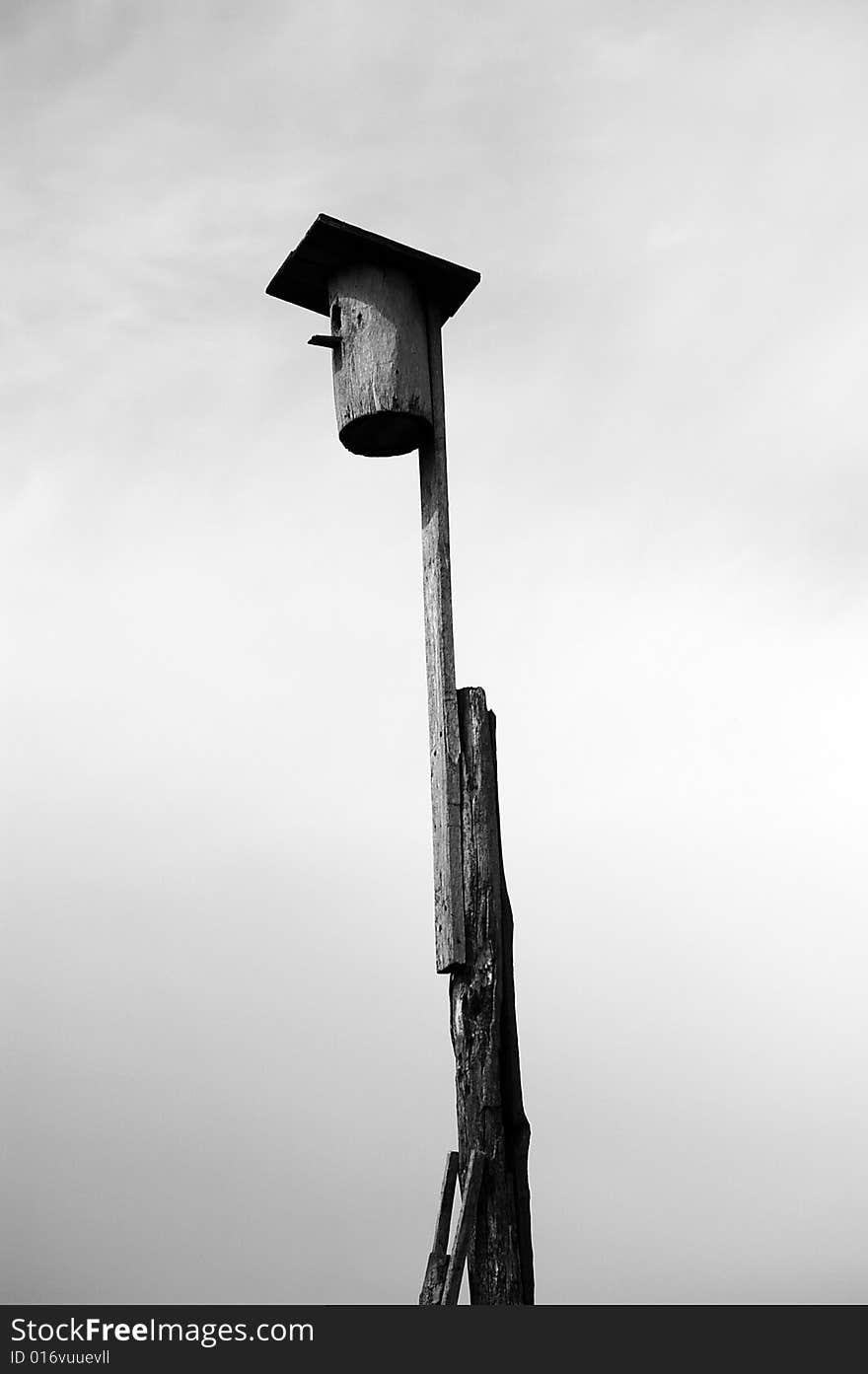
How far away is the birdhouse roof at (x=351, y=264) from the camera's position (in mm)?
6398

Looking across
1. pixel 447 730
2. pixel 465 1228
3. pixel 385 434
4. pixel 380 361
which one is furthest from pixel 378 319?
pixel 465 1228

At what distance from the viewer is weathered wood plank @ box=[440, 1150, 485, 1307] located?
5277mm

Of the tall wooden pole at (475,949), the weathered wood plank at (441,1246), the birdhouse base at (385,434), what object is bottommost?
the weathered wood plank at (441,1246)

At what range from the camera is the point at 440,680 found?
6078mm

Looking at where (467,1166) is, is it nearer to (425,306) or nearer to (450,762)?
(450,762)

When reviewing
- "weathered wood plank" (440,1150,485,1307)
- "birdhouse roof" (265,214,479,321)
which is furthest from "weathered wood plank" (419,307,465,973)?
"weathered wood plank" (440,1150,485,1307)

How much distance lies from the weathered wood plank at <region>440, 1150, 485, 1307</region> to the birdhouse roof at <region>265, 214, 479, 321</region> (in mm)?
4146

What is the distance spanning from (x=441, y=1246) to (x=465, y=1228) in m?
0.18

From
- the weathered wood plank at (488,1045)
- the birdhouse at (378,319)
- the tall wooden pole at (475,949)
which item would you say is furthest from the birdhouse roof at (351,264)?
the weathered wood plank at (488,1045)

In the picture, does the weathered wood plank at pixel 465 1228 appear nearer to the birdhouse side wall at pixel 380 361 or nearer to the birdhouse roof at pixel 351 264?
the birdhouse side wall at pixel 380 361

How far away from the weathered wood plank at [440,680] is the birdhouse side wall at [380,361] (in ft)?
0.33

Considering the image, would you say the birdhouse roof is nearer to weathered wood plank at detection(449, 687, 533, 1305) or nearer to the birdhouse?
the birdhouse
